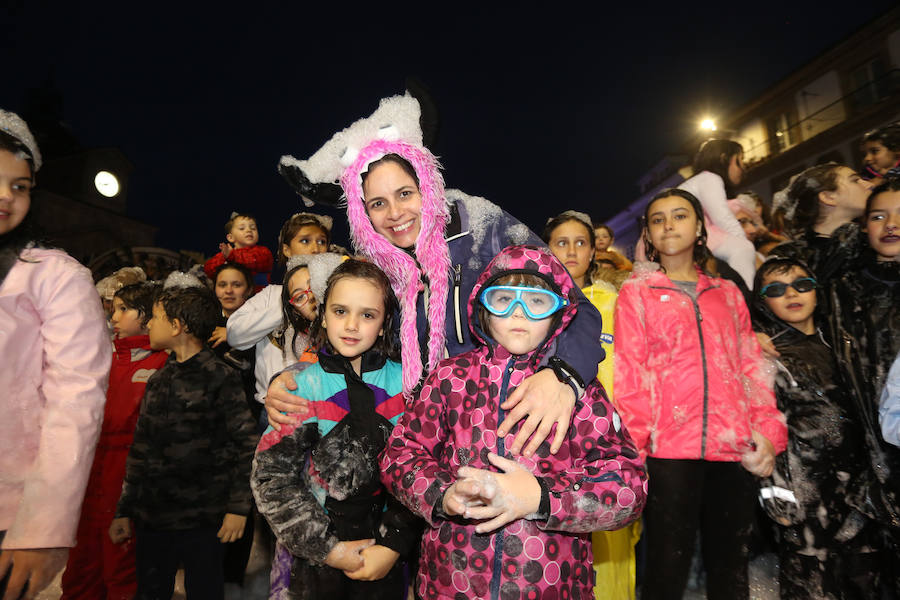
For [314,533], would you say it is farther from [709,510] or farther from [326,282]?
[709,510]

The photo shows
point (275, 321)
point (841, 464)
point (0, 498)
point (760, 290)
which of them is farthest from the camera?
point (275, 321)

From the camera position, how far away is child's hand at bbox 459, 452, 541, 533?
1448mm

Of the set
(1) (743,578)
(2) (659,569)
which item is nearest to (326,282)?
(2) (659,569)

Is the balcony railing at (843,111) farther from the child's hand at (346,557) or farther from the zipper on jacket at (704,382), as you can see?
the child's hand at (346,557)

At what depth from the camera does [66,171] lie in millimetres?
21484

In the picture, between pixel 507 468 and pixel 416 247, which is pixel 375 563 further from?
pixel 416 247

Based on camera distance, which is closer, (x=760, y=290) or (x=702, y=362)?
(x=702, y=362)

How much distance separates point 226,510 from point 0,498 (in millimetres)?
1456

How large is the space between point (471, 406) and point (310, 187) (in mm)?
1509

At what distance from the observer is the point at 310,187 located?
98.4 inches

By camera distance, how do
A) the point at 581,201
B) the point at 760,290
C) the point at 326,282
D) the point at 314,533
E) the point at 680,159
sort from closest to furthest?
the point at 314,533
the point at 326,282
the point at 760,290
the point at 680,159
the point at 581,201

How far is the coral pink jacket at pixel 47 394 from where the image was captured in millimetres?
1465

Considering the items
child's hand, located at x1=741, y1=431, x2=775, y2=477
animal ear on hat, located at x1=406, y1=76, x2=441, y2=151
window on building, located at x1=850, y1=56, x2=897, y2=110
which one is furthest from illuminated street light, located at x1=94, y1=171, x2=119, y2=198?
window on building, located at x1=850, y1=56, x2=897, y2=110

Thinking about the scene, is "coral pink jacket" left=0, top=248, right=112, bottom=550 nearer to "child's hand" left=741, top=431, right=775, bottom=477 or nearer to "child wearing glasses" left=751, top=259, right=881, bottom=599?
"child's hand" left=741, top=431, right=775, bottom=477
